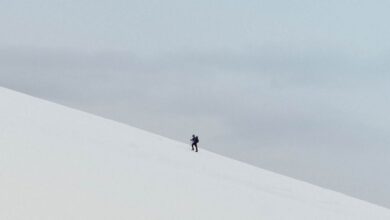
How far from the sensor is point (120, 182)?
755cm

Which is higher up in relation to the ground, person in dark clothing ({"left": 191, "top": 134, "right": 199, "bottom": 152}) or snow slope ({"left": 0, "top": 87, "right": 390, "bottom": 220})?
person in dark clothing ({"left": 191, "top": 134, "right": 199, "bottom": 152})

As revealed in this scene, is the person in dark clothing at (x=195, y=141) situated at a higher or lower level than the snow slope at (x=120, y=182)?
higher

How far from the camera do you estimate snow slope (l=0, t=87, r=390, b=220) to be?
5992 millimetres

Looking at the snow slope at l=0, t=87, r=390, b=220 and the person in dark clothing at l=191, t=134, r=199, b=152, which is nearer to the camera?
the snow slope at l=0, t=87, r=390, b=220

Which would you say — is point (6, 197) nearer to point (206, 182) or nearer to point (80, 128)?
point (206, 182)

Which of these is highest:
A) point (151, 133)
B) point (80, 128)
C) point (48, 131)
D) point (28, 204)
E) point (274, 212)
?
point (151, 133)

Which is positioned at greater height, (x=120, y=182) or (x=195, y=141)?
(x=195, y=141)

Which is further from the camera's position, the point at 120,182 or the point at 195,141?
the point at 195,141

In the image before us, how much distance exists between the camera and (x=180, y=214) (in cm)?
661

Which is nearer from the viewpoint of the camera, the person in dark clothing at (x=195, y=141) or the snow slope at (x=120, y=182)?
the snow slope at (x=120, y=182)

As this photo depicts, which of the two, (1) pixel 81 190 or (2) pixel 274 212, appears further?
(2) pixel 274 212

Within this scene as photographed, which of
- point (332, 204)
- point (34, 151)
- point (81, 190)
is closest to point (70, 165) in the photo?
point (34, 151)

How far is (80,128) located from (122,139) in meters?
1.02

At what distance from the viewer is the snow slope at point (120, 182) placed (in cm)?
599
